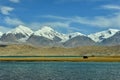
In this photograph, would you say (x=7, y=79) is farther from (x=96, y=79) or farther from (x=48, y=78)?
(x=96, y=79)

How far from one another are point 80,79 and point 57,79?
13.8ft

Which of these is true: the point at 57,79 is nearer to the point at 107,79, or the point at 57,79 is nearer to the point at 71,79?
the point at 71,79

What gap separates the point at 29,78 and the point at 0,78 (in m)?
5.42

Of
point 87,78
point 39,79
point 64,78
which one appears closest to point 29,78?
point 39,79

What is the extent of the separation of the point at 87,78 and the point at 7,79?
48.9ft

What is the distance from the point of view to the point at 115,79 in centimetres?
6650

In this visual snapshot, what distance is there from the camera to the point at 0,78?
66.9 m

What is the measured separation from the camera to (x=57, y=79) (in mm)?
66000

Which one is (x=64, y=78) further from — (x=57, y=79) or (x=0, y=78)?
(x=0, y=78)

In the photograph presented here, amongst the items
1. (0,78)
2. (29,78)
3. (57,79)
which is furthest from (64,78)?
(0,78)

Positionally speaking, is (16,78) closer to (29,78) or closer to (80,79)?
(29,78)

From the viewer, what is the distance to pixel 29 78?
6819 cm

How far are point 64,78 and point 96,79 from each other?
6028 millimetres

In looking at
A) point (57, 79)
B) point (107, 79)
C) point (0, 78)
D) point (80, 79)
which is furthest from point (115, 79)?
point (0, 78)
